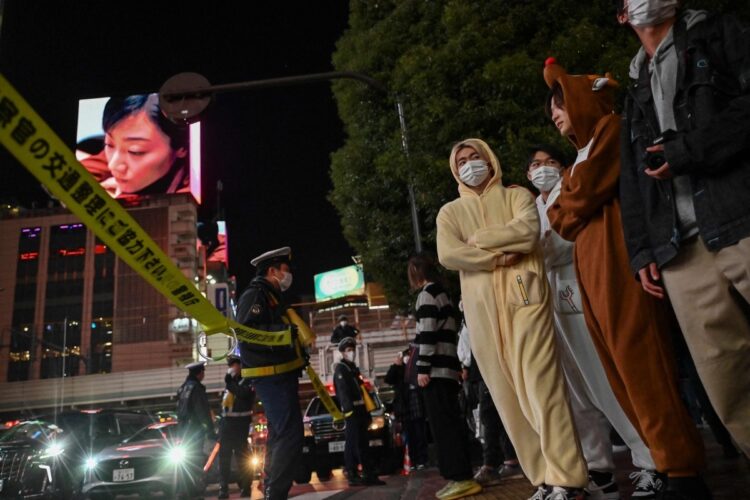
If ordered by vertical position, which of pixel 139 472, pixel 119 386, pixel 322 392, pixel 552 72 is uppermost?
pixel 119 386

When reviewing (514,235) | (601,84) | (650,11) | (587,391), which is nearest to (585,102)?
(601,84)

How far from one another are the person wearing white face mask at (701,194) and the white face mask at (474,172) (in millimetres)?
1428

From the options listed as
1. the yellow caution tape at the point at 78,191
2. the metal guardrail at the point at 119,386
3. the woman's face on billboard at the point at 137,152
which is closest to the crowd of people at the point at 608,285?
the yellow caution tape at the point at 78,191

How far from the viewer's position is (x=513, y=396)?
11.1ft

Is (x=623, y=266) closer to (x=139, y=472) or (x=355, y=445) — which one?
(x=355, y=445)

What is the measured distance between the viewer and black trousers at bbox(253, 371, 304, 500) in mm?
4207

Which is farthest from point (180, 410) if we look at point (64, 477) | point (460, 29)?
point (460, 29)

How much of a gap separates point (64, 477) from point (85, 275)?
6943 cm

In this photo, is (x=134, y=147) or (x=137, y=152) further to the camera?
(x=137, y=152)

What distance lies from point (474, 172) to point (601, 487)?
201 centimetres

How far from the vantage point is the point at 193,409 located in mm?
8547

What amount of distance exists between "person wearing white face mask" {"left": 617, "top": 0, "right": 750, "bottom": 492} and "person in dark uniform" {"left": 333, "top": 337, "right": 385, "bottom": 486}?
19.9 feet

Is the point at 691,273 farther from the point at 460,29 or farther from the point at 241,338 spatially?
the point at 460,29

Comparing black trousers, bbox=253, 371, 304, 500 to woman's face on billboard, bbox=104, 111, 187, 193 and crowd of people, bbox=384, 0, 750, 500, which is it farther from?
woman's face on billboard, bbox=104, 111, 187, 193
